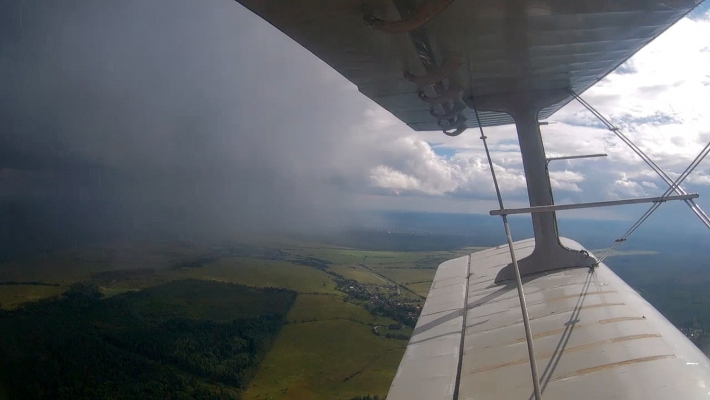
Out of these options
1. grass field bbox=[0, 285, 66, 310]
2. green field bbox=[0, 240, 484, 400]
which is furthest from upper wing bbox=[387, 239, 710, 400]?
grass field bbox=[0, 285, 66, 310]

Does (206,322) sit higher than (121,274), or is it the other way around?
(121,274)

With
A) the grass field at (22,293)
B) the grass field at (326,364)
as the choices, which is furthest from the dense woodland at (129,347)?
the grass field at (326,364)

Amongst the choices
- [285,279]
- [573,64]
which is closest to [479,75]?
[573,64]

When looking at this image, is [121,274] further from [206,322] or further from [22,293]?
[206,322]

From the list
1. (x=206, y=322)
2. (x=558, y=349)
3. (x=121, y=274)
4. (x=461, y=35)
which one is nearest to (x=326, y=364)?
(x=206, y=322)

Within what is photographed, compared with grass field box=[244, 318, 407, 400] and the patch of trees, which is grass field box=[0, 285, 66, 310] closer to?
the patch of trees
